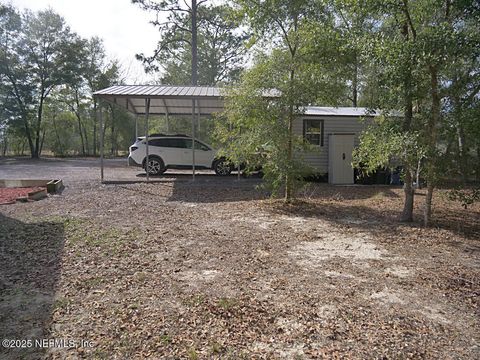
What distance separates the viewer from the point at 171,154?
1242cm

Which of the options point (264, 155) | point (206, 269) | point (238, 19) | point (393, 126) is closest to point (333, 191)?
point (264, 155)

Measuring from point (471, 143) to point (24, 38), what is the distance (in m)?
27.4

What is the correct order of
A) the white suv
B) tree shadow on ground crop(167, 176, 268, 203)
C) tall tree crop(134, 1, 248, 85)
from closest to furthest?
tree shadow on ground crop(167, 176, 268, 203), the white suv, tall tree crop(134, 1, 248, 85)

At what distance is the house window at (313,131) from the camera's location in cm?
1223

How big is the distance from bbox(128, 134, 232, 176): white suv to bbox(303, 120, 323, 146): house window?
3.10 m

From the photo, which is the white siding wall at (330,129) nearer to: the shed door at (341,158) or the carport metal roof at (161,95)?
the shed door at (341,158)

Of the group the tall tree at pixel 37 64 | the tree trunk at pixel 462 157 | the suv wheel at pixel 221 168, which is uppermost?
the tall tree at pixel 37 64

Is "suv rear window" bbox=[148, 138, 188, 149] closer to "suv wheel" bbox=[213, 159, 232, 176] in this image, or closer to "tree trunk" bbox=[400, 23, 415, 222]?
"suv wheel" bbox=[213, 159, 232, 176]

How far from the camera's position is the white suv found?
1223 centimetres

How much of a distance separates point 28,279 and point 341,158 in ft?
33.0

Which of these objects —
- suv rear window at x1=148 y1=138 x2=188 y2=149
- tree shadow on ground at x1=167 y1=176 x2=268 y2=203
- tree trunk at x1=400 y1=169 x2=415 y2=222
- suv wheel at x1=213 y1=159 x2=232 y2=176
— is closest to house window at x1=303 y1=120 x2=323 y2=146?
tree shadow on ground at x1=167 y1=176 x2=268 y2=203

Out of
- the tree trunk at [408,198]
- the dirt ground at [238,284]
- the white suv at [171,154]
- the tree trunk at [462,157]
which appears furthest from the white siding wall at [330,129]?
the tree trunk at [462,157]

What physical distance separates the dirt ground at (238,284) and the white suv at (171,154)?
5630 mm

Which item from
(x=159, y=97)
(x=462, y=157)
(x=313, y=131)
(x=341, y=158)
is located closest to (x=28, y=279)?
(x=462, y=157)
